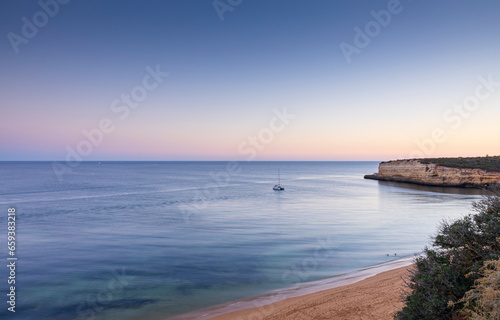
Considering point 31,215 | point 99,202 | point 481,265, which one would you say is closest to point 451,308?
point 481,265

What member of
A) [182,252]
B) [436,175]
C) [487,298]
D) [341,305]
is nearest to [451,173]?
[436,175]

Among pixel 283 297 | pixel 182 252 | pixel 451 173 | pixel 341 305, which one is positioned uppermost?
pixel 451 173

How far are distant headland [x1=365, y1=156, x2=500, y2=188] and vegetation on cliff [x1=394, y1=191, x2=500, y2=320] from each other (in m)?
61.6

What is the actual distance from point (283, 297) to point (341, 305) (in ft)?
9.51

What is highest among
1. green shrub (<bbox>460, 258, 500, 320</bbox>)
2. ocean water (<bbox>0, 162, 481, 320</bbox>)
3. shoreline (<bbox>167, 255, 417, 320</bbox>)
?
green shrub (<bbox>460, 258, 500, 320</bbox>)

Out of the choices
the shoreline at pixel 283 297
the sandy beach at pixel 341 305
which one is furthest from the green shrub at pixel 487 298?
the shoreline at pixel 283 297

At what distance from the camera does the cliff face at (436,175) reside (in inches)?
2532

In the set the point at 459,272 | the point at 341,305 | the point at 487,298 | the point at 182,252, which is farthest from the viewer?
the point at 182,252

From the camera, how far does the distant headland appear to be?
Result: 212ft

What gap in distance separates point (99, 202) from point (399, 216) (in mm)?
41599

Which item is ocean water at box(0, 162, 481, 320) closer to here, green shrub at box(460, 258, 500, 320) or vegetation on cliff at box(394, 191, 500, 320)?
vegetation on cliff at box(394, 191, 500, 320)

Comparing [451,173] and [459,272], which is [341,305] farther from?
[451,173]

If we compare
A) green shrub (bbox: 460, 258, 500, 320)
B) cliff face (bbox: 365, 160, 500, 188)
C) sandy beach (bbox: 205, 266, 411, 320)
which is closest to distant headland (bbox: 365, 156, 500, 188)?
cliff face (bbox: 365, 160, 500, 188)

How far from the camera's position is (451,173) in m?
70.1
